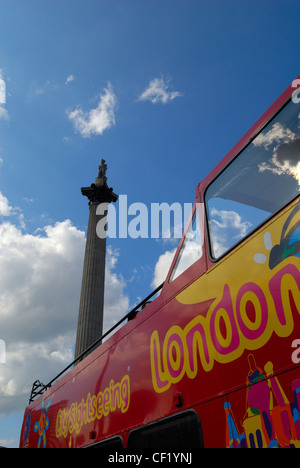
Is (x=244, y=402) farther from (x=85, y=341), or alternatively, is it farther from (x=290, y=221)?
(x=85, y=341)

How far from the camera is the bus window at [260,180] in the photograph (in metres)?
3.20

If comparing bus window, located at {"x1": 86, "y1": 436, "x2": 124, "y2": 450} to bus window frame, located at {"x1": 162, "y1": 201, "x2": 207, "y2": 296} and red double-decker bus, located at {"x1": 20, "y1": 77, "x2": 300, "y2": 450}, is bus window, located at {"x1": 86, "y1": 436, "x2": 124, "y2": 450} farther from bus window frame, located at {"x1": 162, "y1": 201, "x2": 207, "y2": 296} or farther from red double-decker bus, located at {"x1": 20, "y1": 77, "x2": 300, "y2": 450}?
bus window frame, located at {"x1": 162, "y1": 201, "x2": 207, "y2": 296}

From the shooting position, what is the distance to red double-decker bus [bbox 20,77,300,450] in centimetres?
253

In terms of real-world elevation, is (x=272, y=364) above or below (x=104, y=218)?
below

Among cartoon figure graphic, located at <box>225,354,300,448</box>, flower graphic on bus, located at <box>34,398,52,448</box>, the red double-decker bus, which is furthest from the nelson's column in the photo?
cartoon figure graphic, located at <box>225,354,300,448</box>

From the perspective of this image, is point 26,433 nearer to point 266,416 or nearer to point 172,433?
point 172,433

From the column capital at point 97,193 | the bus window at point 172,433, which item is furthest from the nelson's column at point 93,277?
the bus window at point 172,433

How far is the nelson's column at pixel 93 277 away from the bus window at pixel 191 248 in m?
23.9

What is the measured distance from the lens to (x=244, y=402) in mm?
2678

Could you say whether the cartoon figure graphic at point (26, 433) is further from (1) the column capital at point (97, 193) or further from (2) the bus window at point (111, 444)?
(1) the column capital at point (97, 193)

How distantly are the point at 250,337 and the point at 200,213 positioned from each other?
169cm
